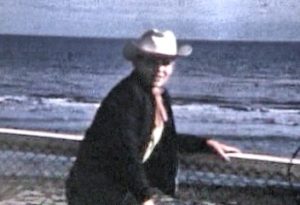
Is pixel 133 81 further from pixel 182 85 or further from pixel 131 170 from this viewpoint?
pixel 182 85

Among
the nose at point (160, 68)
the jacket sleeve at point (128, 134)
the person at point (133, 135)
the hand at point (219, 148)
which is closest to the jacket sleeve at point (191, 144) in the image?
the hand at point (219, 148)

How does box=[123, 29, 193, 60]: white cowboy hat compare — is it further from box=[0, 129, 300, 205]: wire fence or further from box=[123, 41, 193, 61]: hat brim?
box=[0, 129, 300, 205]: wire fence

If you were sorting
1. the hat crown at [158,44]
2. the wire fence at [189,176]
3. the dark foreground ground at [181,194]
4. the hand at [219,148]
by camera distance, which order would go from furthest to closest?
the dark foreground ground at [181,194]
the wire fence at [189,176]
the hand at [219,148]
the hat crown at [158,44]

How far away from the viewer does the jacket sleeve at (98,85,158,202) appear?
→ 452cm

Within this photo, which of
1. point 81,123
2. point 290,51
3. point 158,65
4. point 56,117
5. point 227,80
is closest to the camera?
point 158,65

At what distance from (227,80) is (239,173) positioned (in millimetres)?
63661

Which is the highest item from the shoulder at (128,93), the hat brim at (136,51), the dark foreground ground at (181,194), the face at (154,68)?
the hat brim at (136,51)

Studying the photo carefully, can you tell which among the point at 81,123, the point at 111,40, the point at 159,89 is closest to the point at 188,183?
the point at 159,89

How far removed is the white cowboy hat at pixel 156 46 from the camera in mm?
4473

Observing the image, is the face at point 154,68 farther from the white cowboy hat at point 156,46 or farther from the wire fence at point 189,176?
the wire fence at point 189,176

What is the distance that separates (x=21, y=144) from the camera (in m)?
6.47

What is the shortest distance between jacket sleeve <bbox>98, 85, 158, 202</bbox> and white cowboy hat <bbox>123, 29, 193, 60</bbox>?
0.19 m

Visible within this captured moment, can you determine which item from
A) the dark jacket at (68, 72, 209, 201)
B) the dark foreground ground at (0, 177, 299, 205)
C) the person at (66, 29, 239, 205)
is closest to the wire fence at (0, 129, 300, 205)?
the dark foreground ground at (0, 177, 299, 205)

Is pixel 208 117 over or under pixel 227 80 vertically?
over
